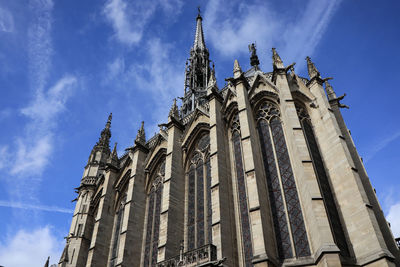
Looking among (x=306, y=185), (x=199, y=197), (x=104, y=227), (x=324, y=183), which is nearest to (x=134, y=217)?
(x=104, y=227)

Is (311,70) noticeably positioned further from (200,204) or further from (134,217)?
(134,217)

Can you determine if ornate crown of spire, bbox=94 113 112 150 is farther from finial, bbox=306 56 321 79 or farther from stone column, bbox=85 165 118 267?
finial, bbox=306 56 321 79

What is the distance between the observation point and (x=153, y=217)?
1812cm

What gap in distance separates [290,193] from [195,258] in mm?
4467

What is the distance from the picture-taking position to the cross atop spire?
35487 mm

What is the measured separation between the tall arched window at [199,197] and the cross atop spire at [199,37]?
62.3 ft

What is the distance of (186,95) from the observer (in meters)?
30.9

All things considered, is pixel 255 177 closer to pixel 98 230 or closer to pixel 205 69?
pixel 98 230

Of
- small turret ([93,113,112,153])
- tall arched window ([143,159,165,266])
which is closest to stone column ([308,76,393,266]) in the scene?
tall arched window ([143,159,165,266])

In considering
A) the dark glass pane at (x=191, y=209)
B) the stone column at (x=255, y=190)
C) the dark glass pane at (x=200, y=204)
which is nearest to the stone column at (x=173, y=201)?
the dark glass pane at (x=191, y=209)

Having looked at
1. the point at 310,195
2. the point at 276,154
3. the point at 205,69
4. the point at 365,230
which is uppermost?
the point at 205,69

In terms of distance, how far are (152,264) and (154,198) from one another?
3.97m

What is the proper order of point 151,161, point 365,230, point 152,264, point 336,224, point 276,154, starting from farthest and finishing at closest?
point 151,161, point 152,264, point 276,154, point 336,224, point 365,230

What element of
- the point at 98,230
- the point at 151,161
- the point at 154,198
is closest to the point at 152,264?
the point at 154,198
